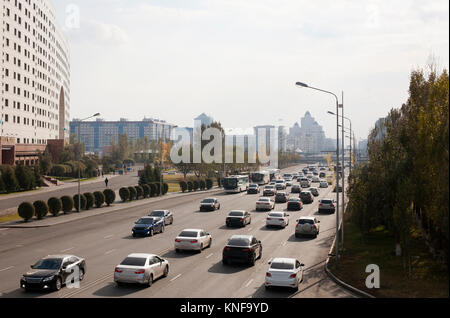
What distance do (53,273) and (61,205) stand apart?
27956mm

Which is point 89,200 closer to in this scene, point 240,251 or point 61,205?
point 61,205

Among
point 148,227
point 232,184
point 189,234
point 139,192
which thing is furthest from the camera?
point 232,184

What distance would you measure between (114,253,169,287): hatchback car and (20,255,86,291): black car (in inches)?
79.0

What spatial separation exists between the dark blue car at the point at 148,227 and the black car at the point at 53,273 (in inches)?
477

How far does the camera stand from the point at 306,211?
49.8 m

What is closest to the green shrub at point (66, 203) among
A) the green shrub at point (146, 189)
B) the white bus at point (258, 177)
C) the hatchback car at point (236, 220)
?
the hatchback car at point (236, 220)

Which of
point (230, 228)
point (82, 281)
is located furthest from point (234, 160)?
point (82, 281)

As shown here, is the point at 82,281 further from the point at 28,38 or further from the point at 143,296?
the point at 28,38

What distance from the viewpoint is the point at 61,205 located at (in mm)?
44875

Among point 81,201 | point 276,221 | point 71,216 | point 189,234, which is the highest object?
point 189,234

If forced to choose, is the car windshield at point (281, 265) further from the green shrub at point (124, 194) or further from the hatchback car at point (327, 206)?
the green shrub at point (124, 194)

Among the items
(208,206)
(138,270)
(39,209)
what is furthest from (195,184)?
(138,270)

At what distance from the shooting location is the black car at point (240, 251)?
2338 centimetres
